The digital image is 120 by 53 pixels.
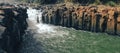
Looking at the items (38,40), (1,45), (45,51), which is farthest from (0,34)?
(38,40)

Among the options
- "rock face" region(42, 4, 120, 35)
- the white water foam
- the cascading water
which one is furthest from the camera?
the white water foam

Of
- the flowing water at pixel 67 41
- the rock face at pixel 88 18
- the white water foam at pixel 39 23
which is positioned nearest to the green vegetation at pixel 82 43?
the flowing water at pixel 67 41

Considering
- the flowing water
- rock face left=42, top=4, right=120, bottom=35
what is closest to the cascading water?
the flowing water

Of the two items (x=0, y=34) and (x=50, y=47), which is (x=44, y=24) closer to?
(x=50, y=47)

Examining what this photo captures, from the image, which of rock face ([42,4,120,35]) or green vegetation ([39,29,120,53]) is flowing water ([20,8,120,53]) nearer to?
→ green vegetation ([39,29,120,53])

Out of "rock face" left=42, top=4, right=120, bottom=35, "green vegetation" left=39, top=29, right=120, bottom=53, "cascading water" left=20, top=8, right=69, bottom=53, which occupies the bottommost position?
"green vegetation" left=39, top=29, right=120, bottom=53
